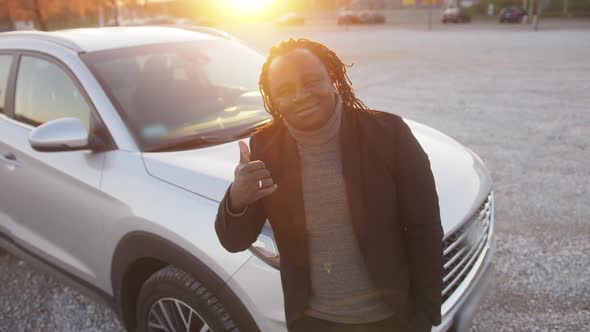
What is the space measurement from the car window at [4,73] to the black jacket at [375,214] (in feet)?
7.84

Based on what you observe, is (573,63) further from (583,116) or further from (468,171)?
(468,171)

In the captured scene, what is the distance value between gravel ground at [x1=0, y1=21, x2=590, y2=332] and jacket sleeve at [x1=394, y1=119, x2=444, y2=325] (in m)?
1.51

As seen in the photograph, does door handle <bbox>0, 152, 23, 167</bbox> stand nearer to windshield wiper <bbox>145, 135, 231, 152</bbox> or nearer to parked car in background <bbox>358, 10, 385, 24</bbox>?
windshield wiper <bbox>145, 135, 231, 152</bbox>

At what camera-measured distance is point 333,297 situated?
1.59 m

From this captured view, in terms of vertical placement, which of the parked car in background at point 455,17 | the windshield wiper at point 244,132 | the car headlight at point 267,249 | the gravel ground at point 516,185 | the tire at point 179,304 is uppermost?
the windshield wiper at point 244,132

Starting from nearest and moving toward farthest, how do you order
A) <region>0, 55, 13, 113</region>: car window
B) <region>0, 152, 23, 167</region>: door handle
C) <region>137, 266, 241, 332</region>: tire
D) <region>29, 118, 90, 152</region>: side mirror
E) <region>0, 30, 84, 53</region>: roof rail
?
<region>137, 266, 241, 332</region>: tire, <region>29, 118, 90, 152</region>: side mirror, <region>0, 30, 84, 53</region>: roof rail, <region>0, 152, 23, 167</region>: door handle, <region>0, 55, 13, 113</region>: car window

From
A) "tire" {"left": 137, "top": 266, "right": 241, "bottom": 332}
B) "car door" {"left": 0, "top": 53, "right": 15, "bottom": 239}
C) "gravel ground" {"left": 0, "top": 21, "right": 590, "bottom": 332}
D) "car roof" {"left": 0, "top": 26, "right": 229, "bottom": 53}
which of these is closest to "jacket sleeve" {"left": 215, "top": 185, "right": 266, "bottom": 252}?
"tire" {"left": 137, "top": 266, "right": 241, "bottom": 332}

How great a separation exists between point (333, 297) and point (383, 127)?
0.56 m

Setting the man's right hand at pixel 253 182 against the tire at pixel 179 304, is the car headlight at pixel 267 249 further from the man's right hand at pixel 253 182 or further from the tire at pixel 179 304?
the man's right hand at pixel 253 182

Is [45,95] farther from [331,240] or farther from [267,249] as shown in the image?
[331,240]

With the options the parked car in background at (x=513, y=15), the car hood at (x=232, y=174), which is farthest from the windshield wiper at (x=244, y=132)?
the parked car in background at (x=513, y=15)

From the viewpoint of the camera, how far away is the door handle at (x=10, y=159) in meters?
2.88

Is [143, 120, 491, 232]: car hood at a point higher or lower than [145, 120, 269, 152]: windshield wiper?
lower

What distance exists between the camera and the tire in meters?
1.94
